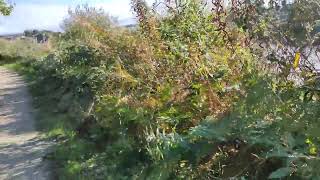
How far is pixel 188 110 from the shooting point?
5.93m

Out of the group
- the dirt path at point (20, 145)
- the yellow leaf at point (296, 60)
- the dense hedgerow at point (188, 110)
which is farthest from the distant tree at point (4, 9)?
the yellow leaf at point (296, 60)

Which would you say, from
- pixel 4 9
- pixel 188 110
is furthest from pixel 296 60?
pixel 4 9

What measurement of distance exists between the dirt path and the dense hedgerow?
1.56ft

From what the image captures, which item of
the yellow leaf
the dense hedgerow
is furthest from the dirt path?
the yellow leaf

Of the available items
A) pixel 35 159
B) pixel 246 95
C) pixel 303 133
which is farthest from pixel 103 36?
pixel 303 133

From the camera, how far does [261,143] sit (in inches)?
165

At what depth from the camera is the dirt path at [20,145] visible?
7.87 m

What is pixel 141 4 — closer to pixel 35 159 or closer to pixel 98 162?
pixel 98 162

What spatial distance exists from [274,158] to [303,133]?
0.39 m

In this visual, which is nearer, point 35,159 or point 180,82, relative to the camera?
point 180,82

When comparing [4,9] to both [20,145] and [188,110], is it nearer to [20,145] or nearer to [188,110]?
[20,145]

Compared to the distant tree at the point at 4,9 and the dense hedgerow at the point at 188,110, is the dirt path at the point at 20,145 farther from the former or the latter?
the distant tree at the point at 4,9

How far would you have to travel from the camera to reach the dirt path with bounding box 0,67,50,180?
787cm

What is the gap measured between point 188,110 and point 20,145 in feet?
16.4
